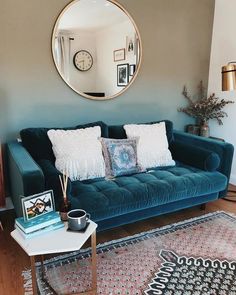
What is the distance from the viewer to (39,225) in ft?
4.62

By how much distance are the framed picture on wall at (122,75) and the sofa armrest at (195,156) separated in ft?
2.89

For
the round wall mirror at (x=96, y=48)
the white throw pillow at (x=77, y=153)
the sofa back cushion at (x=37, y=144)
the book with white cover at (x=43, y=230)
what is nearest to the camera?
the book with white cover at (x=43, y=230)

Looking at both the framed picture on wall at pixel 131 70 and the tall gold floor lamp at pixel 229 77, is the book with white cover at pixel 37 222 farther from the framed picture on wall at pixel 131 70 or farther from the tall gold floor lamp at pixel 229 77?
the tall gold floor lamp at pixel 229 77

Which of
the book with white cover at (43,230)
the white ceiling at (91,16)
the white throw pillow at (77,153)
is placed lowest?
the book with white cover at (43,230)

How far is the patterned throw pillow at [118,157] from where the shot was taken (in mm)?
2451

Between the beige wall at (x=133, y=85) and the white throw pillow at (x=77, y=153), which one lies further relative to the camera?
the beige wall at (x=133, y=85)

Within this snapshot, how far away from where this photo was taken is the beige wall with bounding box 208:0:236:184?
10.8 ft

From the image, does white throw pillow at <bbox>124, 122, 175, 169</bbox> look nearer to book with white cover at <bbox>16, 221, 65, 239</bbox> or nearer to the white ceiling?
the white ceiling

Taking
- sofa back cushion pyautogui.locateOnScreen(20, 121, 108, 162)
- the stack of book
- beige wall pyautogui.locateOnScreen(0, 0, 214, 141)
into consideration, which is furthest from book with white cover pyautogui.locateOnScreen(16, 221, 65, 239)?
beige wall pyautogui.locateOnScreen(0, 0, 214, 141)

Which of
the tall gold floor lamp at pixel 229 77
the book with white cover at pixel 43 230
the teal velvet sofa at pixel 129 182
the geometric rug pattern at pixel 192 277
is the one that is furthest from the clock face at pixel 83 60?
the geometric rug pattern at pixel 192 277

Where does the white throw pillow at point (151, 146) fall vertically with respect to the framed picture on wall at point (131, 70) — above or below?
below

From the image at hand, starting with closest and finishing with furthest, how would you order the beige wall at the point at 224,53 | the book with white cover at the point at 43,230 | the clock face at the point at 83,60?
the book with white cover at the point at 43,230
the clock face at the point at 83,60
the beige wall at the point at 224,53

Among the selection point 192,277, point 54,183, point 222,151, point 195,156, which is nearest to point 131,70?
point 195,156

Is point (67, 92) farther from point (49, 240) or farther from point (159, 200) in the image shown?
point (49, 240)
